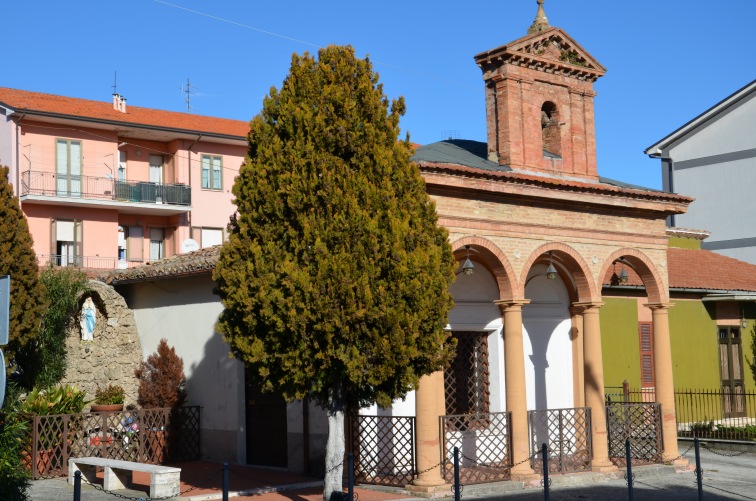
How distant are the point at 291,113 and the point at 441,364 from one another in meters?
3.79

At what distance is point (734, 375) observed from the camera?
25.7 m

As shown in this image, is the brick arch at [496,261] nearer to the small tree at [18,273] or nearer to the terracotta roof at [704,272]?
the small tree at [18,273]

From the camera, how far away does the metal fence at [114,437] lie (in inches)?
626

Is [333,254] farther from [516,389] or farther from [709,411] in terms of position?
[709,411]

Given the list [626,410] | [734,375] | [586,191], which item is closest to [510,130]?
[586,191]

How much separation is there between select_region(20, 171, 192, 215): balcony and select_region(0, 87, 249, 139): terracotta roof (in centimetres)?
226

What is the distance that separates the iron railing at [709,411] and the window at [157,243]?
2103 centimetres

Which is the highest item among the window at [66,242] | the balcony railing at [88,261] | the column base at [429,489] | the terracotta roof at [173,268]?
the window at [66,242]

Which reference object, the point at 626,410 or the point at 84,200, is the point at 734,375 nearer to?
the point at 626,410

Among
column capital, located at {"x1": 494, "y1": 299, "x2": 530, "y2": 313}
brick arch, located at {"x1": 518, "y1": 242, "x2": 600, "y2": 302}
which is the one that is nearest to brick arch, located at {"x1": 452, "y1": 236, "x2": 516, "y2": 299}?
column capital, located at {"x1": 494, "y1": 299, "x2": 530, "y2": 313}

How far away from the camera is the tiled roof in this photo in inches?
587

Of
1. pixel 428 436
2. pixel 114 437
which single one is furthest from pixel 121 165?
pixel 428 436

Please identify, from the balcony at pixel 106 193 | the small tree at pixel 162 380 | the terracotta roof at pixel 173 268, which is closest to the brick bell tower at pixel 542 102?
the terracotta roof at pixel 173 268

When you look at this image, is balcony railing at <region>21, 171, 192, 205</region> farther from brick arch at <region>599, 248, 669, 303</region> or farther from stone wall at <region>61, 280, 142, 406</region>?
brick arch at <region>599, 248, 669, 303</region>
